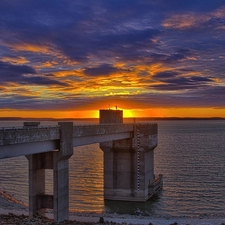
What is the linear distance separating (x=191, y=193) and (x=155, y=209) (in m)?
9.69

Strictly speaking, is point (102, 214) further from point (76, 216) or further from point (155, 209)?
point (155, 209)

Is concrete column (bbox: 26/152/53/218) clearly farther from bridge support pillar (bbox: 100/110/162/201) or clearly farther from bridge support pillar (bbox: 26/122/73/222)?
bridge support pillar (bbox: 100/110/162/201)

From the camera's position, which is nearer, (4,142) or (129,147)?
(4,142)

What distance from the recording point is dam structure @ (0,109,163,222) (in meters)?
25.9

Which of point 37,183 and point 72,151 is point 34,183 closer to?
point 37,183

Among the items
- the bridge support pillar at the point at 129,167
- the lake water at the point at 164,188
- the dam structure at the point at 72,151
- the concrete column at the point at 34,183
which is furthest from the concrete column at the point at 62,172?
the bridge support pillar at the point at 129,167

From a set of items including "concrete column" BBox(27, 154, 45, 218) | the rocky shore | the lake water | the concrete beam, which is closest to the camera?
the concrete beam

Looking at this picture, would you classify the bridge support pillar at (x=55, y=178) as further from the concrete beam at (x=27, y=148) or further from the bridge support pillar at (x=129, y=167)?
the bridge support pillar at (x=129, y=167)

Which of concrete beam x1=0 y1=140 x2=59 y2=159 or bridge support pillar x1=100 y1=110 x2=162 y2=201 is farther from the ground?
concrete beam x1=0 y1=140 x2=59 y2=159

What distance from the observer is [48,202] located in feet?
97.6

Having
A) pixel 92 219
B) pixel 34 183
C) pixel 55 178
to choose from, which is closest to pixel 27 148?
pixel 55 178

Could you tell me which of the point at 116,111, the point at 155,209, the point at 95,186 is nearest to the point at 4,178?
the point at 95,186

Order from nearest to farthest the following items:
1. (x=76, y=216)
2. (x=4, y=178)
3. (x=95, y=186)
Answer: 1. (x=76, y=216)
2. (x=95, y=186)
3. (x=4, y=178)

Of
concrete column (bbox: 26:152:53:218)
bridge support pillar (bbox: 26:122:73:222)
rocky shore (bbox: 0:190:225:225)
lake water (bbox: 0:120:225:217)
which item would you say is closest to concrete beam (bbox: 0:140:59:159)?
bridge support pillar (bbox: 26:122:73:222)
